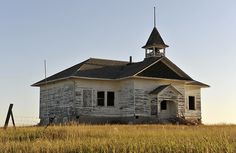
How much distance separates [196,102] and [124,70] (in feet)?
24.2

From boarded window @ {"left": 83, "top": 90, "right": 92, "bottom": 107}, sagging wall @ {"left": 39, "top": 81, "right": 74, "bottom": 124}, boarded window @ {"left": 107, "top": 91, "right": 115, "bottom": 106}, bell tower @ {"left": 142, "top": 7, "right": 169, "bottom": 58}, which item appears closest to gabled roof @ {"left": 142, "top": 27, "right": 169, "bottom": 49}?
bell tower @ {"left": 142, "top": 7, "right": 169, "bottom": 58}

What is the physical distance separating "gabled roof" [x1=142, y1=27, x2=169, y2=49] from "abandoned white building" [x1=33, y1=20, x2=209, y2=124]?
1522 mm

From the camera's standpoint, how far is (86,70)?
1462 inches

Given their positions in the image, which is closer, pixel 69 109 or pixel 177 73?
pixel 69 109

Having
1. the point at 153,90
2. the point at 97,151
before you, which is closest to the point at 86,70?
the point at 153,90

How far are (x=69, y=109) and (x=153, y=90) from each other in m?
7.06

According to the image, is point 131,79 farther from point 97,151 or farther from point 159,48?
point 97,151

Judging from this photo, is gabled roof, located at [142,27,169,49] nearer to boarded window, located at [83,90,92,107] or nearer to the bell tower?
the bell tower

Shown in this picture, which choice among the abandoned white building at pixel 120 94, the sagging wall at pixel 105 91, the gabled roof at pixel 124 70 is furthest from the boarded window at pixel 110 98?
the gabled roof at pixel 124 70

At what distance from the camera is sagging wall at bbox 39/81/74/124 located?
3603 cm

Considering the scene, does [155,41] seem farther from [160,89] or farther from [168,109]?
[168,109]

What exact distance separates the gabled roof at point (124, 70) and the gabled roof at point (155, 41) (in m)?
1.68

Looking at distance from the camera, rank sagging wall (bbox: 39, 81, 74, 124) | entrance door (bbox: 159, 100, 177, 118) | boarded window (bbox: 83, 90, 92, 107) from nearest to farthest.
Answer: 1. boarded window (bbox: 83, 90, 92, 107)
2. sagging wall (bbox: 39, 81, 74, 124)
3. entrance door (bbox: 159, 100, 177, 118)

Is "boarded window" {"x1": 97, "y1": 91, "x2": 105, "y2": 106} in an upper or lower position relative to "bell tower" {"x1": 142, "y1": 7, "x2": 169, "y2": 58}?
lower
